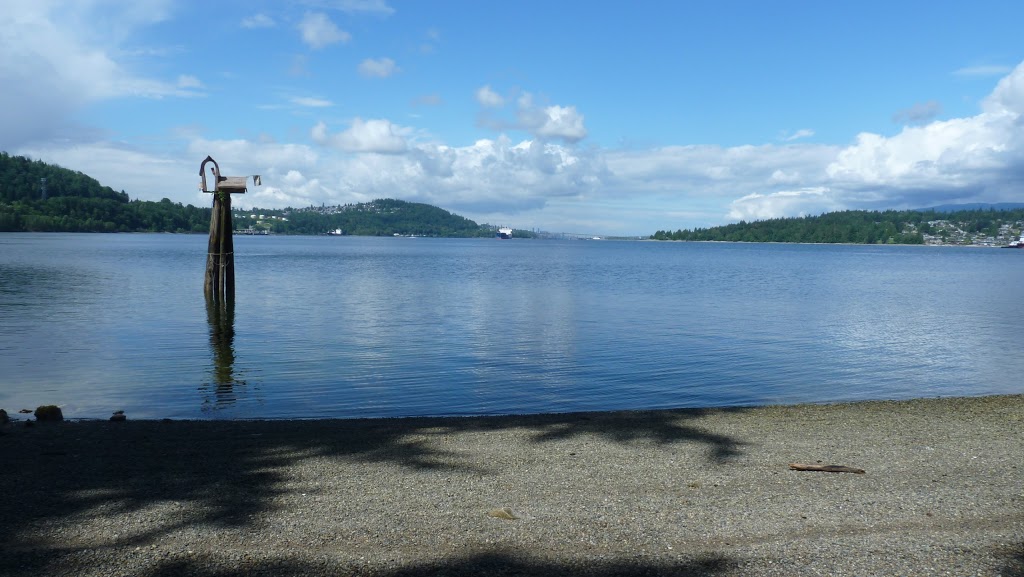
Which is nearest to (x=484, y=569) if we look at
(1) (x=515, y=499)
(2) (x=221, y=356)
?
(1) (x=515, y=499)

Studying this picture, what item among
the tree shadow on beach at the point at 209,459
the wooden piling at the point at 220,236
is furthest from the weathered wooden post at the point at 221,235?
the tree shadow on beach at the point at 209,459

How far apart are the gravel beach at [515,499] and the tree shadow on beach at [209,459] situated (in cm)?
4

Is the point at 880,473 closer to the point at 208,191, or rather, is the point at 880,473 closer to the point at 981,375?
the point at 981,375

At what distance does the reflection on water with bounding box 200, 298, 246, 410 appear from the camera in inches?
589

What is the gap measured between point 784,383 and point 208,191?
24.2m

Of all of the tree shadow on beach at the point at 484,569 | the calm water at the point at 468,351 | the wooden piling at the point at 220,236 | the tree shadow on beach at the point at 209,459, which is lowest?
the calm water at the point at 468,351

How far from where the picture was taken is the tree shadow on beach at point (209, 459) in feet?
20.2

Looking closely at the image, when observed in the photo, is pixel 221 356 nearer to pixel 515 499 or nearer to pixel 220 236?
pixel 220 236

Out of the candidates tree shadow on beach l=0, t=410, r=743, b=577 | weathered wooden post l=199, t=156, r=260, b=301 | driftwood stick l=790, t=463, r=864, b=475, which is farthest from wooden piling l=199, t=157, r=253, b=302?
driftwood stick l=790, t=463, r=864, b=475

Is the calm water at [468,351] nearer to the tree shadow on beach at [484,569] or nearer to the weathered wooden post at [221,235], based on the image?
the weathered wooden post at [221,235]

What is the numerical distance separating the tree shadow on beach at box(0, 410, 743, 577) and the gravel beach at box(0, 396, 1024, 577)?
4 centimetres

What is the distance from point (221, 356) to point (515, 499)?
1512 cm

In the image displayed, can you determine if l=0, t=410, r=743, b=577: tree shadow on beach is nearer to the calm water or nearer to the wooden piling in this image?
the calm water

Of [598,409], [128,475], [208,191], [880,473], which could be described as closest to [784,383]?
[598,409]
